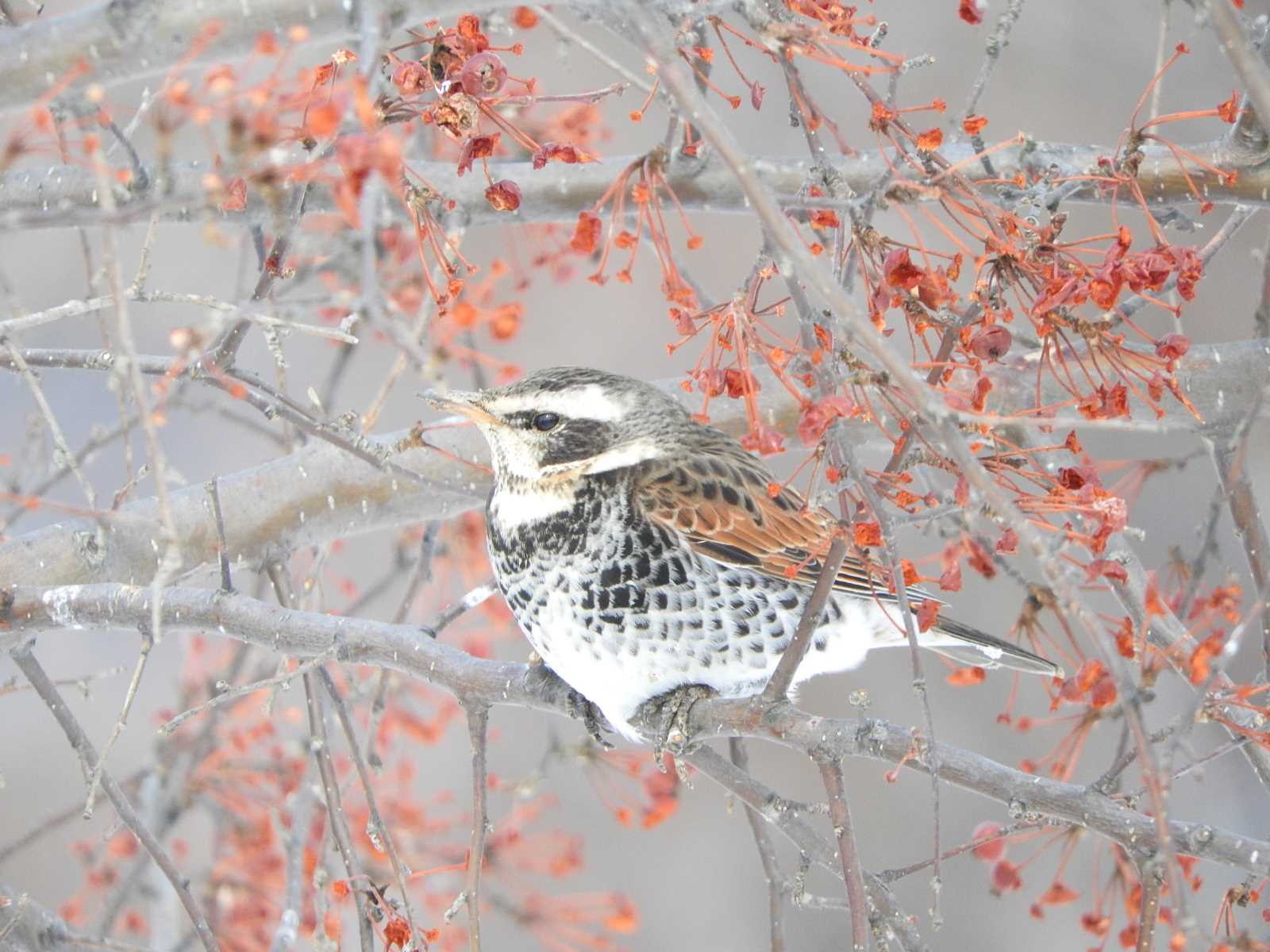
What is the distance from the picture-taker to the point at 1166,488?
21.3 feet

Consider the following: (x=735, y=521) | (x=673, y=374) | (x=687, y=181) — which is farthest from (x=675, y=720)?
(x=673, y=374)

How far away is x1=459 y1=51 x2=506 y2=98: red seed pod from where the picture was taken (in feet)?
8.01

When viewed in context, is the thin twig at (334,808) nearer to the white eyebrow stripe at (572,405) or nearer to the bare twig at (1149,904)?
the white eyebrow stripe at (572,405)

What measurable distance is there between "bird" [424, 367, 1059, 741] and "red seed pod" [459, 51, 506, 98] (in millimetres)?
969

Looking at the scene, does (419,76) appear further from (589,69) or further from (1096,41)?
(1096,41)

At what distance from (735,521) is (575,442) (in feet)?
1.53

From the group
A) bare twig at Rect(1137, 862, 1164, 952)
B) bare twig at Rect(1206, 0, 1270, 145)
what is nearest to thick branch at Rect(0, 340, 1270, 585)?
bare twig at Rect(1137, 862, 1164, 952)

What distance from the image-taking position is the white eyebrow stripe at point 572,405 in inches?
135

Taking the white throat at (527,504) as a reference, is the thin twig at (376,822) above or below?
below

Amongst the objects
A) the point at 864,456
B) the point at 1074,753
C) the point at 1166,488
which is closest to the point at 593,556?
the point at 1074,753

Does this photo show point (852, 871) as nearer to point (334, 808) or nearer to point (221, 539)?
point (334, 808)

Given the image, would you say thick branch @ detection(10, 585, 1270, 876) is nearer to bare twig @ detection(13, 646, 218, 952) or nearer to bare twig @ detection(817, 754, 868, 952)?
bare twig @ detection(13, 646, 218, 952)

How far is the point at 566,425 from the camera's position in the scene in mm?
3539

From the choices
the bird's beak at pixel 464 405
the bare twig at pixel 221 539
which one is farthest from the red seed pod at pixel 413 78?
the bare twig at pixel 221 539
